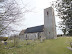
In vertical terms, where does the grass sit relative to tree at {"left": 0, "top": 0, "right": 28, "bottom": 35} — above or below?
below

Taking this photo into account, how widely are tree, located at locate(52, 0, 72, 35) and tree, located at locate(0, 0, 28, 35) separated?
200 cm

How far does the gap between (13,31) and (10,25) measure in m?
0.39

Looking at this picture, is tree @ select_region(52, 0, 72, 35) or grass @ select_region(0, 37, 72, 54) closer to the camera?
tree @ select_region(52, 0, 72, 35)

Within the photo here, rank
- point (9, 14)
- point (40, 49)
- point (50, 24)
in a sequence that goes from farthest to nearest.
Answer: point (50, 24)
point (40, 49)
point (9, 14)

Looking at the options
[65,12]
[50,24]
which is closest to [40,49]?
[65,12]

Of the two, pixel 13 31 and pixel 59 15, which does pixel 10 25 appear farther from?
pixel 59 15

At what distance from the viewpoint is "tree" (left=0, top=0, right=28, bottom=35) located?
3.43 meters

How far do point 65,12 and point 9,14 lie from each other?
3090 mm

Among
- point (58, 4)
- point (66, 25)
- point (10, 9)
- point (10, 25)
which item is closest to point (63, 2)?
point (58, 4)

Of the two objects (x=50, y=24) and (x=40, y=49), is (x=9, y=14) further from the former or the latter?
(x=50, y=24)

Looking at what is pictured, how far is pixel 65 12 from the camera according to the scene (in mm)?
3688

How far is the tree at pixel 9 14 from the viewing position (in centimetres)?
343

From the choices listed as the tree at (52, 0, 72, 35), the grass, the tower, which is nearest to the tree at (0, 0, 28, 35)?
the tree at (52, 0, 72, 35)

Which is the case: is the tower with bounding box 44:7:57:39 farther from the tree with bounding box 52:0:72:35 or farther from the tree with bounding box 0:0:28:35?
the tree with bounding box 0:0:28:35
